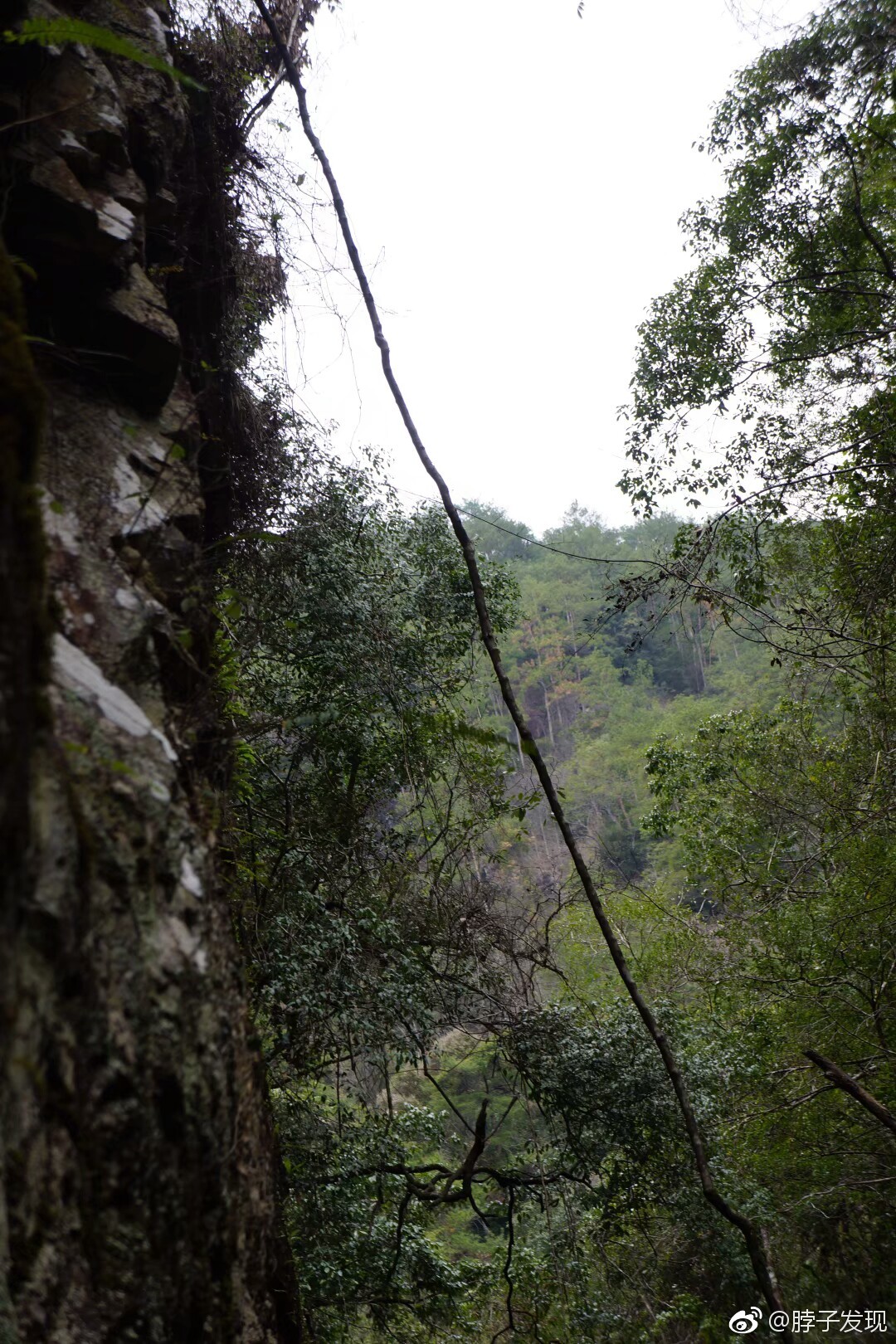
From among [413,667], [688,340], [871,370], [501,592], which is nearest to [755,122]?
[688,340]

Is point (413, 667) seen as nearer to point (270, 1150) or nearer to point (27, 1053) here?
point (270, 1150)

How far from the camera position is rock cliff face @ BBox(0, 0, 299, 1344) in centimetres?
136

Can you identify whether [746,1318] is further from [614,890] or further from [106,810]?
[106,810]

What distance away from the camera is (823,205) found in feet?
Result: 22.8

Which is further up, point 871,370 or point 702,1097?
point 871,370

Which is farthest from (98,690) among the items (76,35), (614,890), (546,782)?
(614,890)

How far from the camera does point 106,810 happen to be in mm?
1784

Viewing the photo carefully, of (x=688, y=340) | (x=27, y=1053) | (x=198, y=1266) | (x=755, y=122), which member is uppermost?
(x=755, y=122)

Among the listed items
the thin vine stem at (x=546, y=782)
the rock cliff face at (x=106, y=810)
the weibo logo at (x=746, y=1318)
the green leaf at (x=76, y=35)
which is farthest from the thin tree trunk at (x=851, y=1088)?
the weibo logo at (x=746, y=1318)

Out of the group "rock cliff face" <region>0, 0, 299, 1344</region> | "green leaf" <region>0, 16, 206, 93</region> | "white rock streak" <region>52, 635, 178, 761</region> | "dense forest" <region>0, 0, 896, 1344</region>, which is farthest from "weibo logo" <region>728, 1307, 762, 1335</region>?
"green leaf" <region>0, 16, 206, 93</region>

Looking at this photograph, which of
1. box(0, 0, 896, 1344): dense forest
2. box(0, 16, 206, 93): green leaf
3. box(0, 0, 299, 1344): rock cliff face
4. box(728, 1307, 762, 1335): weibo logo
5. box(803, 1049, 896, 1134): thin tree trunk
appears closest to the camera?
box(0, 0, 299, 1344): rock cliff face

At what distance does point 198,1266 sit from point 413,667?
4.99m

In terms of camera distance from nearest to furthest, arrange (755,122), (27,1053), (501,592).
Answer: (27,1053)
(755,122)
(501,592)

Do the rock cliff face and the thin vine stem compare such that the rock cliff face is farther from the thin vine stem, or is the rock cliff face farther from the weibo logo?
the weibo logo
